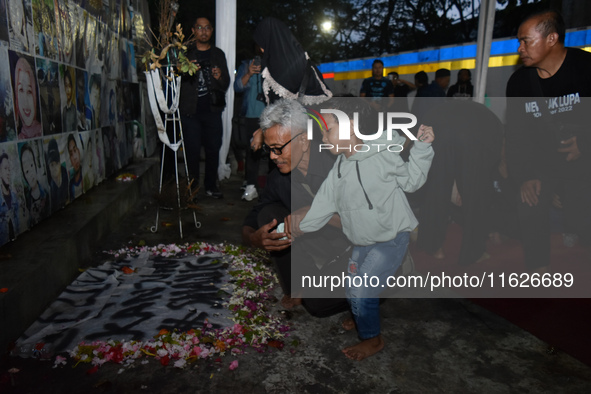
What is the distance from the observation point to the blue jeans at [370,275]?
113 inches

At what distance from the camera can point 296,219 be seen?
2961mm

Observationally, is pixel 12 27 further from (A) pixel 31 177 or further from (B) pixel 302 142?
(B) pixel 302 142

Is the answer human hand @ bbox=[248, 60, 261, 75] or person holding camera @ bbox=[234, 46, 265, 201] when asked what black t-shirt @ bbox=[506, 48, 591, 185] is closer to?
human hand @ bbox=[248, 60, 261, 75]

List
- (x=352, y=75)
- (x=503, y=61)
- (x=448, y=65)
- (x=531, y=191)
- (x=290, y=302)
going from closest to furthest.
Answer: (x=290, y=302) → (x=531, y=191) → (x=503, y=61) → (x=448, y=65) → (x=352, y=75)

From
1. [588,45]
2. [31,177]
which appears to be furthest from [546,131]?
[588,45]

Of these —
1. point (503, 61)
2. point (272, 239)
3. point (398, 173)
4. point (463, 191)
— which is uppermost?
point (503, 61)

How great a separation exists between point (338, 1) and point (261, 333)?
104 feet

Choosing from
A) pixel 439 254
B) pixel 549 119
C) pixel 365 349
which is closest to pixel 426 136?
pixel 365 349

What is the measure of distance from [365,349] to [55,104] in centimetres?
400

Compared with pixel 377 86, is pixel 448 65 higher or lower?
higher

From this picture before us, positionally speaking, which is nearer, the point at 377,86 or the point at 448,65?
the point at 377,86

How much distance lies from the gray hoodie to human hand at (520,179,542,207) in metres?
1.69

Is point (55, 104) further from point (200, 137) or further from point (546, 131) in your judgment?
point (546, 131)

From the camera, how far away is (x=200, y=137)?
6875mm
